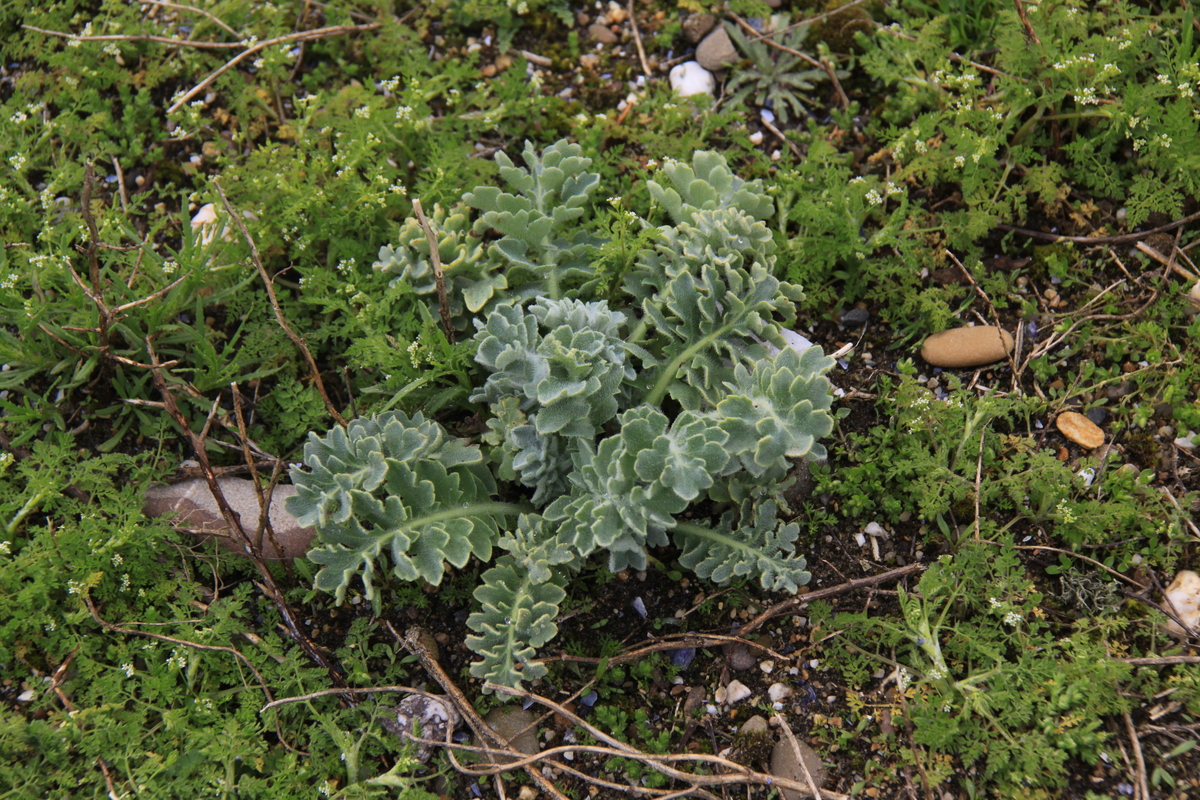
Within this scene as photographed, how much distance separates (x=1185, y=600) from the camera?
293 centimetres

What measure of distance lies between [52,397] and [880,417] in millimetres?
3305

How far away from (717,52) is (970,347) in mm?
1874

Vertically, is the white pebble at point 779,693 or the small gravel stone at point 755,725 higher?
the white pebble at point 779,693

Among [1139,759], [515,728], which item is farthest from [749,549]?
[1139,759]

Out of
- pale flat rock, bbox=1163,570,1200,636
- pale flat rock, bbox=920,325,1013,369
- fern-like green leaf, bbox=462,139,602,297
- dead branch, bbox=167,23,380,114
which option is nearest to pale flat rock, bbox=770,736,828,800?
pale flat rock, bbox=1163,570,1200,636

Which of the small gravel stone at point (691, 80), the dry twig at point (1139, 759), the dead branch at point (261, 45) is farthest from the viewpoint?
the small gravel stone at point (691, 80)

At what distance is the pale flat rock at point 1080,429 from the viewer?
3.31 metres

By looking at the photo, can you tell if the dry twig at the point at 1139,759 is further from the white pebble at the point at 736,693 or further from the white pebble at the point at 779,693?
the white pebble at the point at 736,693

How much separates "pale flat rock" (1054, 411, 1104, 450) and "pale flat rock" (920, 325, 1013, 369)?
0.33m

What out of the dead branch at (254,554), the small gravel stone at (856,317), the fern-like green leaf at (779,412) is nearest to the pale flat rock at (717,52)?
the small gravel stone at (856,317)

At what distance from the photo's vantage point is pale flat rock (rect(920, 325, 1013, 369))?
350cm

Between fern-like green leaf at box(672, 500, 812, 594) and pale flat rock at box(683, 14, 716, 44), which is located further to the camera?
pale flat rock at box(683, 14, 716, 44)

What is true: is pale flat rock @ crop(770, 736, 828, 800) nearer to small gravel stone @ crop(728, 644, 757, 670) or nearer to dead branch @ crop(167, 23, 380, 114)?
small gravel stone @ crop(728, 644, 757, 670)

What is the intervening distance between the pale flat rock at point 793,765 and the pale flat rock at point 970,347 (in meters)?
1.60
